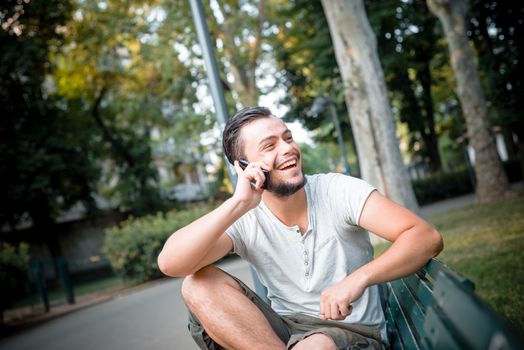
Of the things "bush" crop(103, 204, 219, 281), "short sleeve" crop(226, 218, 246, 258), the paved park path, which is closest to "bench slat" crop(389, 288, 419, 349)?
"short sleeve" crop(226, 218, 246, 258)

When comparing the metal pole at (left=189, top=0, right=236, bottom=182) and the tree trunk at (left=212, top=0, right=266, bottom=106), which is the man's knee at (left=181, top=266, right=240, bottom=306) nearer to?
the metal pole at (left=189, top=0, right=236, bottom=182)

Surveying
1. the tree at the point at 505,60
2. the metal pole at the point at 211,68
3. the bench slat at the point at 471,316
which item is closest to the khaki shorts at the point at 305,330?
the bench slat at the point at 471,316

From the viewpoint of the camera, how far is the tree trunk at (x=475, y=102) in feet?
49.0

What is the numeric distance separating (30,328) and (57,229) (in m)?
20.3

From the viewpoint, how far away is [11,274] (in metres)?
11.5

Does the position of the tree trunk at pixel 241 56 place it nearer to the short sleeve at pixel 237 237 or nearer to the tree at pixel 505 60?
the tree at pixel 505 60

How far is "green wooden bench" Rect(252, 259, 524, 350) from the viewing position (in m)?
0.97

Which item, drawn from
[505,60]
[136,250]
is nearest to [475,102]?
[505,60]

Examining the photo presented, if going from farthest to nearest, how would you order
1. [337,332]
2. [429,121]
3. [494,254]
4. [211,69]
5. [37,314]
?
[429,121], [37,314], [494,254], [211,69], [337,332]

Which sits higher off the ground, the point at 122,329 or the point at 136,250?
the point at 136,250

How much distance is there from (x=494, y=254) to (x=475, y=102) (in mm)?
9570

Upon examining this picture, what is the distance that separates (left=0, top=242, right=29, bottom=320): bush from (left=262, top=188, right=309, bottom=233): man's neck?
1028 cm

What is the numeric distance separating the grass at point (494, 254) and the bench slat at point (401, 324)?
1.39 m

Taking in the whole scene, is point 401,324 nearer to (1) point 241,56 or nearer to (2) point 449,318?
(2) point 449,318
